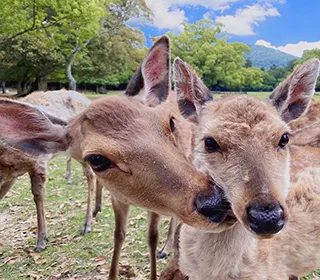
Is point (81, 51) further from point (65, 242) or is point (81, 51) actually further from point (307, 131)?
point (307, 131)

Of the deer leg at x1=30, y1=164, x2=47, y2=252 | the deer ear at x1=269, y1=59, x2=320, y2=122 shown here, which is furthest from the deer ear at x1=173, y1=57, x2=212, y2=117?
the deer leg at x1=30, y1=164, x2=47, y2=252

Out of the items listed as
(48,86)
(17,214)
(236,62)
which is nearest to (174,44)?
(236,62)

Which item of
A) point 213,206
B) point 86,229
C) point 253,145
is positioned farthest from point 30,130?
point 86,229

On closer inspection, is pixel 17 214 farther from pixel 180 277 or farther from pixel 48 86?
pixel 48 86

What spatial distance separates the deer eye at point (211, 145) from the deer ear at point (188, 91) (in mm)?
588

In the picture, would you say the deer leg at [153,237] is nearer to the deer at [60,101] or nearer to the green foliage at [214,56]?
the deer at [60,101]

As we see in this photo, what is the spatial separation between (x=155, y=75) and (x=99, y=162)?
3.47 feet

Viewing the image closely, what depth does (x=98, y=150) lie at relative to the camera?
7.11 feet

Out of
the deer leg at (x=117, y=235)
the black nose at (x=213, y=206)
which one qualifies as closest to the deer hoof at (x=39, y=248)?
the deer leg at (x=117, y=235)

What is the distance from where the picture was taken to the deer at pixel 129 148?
1957 millimetres

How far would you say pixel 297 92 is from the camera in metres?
2.60

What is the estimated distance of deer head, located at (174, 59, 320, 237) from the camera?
1.70 m

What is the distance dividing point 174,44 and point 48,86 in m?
21.4

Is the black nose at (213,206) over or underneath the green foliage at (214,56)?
over
